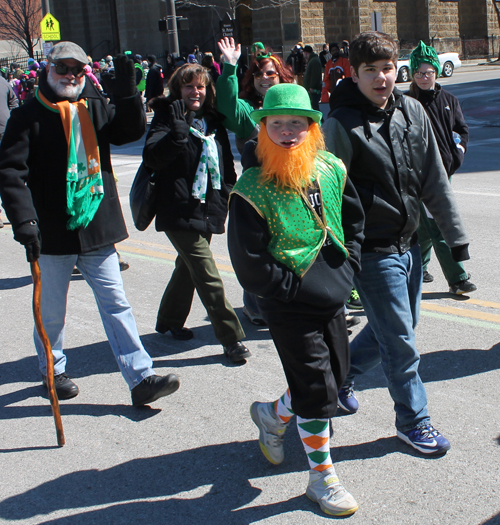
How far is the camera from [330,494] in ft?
Result: 9.78

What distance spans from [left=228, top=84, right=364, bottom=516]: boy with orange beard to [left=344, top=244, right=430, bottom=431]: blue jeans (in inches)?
11.3

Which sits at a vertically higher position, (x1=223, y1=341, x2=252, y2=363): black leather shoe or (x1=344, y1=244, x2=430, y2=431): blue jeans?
(x1=344, y1=244, x2=430, y2=431): blue jeans

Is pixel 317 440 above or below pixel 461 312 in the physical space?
above

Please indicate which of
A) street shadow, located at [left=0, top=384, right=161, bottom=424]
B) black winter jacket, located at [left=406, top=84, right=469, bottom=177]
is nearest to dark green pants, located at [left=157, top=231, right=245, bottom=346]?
street shadow, located at [left=0, top=384, right=161, bottom=424]

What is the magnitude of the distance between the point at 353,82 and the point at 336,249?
2.94ft

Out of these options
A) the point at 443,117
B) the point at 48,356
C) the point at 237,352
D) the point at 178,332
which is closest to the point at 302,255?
the point at 48,356

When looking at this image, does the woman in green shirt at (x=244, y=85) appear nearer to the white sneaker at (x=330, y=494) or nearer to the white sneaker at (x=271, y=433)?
the white sneaker at (x=271, y=433)

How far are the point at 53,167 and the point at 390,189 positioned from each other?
1.86 meters

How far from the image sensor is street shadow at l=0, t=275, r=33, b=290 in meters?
6.68

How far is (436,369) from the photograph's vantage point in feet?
14.2

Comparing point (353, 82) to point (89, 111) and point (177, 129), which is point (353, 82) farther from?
point (89, 111)

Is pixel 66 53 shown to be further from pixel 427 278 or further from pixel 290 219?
pixel 427 278

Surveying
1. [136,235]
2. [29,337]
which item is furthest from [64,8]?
[29,337]

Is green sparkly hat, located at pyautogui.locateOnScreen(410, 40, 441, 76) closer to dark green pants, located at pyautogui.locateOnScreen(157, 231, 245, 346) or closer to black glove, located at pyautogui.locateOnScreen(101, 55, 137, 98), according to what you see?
dark green pants, located at pyautogui.locateOnScreen(157, 231, 245, 346)
